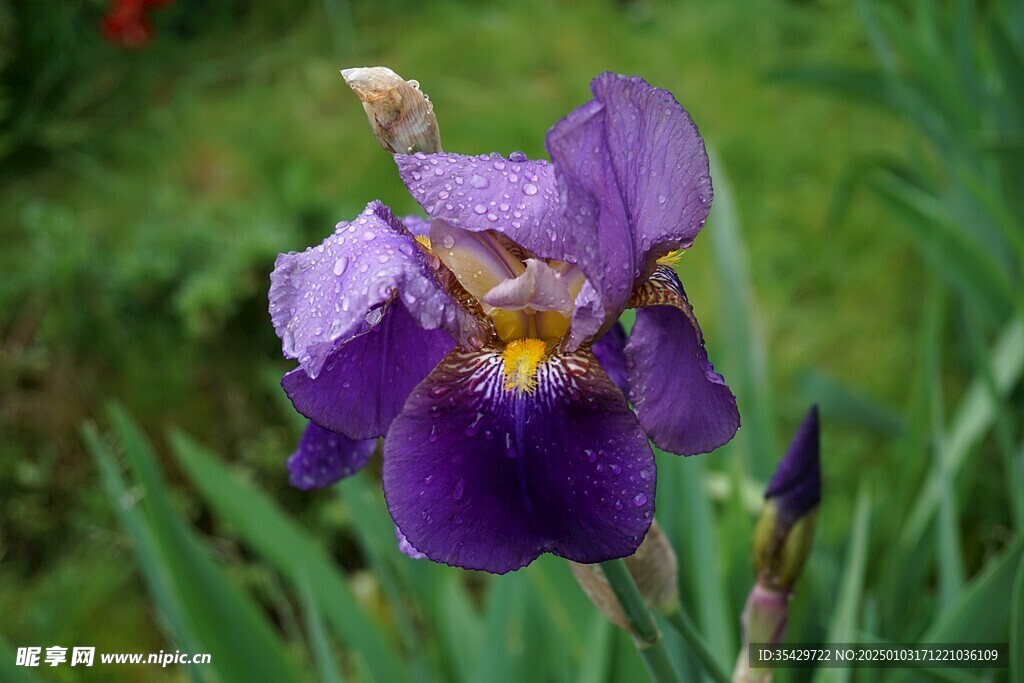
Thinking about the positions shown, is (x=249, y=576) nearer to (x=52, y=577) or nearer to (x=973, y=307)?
(x=52, y=577)

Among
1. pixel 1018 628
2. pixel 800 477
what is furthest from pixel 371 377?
pixel 1018 628

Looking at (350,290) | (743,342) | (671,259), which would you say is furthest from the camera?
(743,342)

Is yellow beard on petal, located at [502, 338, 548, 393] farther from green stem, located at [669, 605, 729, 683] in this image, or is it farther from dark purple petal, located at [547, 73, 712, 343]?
green stem, located at [669, 605, 729, 683]

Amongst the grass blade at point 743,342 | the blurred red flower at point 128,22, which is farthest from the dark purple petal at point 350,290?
the blurred red flower at point 128,22

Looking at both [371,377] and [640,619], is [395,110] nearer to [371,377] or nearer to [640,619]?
[371,377]

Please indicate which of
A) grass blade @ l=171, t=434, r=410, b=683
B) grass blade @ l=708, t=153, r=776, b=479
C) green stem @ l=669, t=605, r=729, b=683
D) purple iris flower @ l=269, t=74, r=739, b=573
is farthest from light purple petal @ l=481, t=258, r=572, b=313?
grass blade @ l=708, t=153, r=776, b=479
